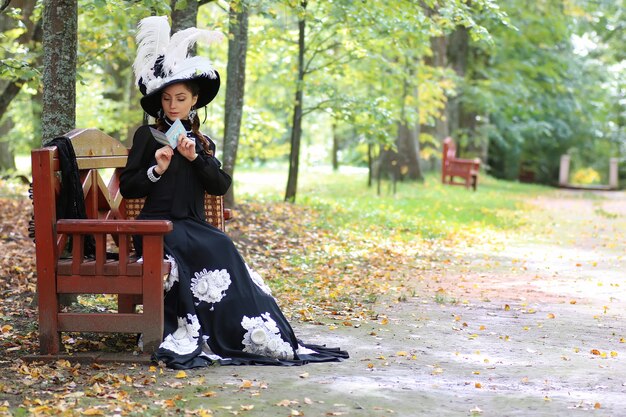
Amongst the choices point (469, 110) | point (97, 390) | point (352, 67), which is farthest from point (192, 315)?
point (469, 110)

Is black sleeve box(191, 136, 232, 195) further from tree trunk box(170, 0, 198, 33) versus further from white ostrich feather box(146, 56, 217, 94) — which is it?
tree trunk box(170, 0, 198, 33)

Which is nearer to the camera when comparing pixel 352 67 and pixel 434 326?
pixel 434 326

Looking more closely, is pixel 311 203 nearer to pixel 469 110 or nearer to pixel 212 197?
pixel 212 197

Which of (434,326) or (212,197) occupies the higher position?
(212,197)

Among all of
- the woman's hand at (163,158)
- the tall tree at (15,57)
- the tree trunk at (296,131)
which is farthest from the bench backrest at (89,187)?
the tree trunk at (296,131)

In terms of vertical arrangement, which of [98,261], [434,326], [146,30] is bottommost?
[434,326]

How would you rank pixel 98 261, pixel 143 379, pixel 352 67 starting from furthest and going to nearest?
pixel 352 67 < pixel 98 261 < pixel 143 379

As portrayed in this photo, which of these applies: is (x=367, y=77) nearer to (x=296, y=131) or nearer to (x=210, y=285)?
(x=296, y=131)

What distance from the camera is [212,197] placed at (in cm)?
672

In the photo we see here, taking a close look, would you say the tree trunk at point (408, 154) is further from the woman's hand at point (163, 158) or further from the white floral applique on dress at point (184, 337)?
the white floral applique on dress at point (184, 337)

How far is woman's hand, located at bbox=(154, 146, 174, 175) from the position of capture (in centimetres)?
602

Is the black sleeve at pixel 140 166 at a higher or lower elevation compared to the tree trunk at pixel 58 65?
lower

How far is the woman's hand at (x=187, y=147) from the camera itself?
6.06m

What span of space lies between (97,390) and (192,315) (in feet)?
3.54
